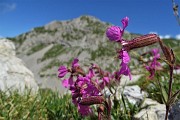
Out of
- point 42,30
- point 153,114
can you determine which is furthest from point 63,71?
point 42,30

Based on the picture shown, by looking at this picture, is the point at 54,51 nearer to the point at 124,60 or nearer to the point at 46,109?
the point at 46,109

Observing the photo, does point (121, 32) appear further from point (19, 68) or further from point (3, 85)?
point (19, 68)

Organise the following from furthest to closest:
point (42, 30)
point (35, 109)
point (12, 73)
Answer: point (42, 30), point (12, 73), point (35, 109)

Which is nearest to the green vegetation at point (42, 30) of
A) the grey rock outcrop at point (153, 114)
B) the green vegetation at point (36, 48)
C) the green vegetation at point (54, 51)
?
the green vegetation at point (36, 48)

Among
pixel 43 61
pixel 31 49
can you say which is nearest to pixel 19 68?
pixel 43 61

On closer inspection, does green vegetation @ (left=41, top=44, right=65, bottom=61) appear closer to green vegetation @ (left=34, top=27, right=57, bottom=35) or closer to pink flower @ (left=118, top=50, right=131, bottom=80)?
green vegetation @ (left=34, top=27, right=57, bottom=35)

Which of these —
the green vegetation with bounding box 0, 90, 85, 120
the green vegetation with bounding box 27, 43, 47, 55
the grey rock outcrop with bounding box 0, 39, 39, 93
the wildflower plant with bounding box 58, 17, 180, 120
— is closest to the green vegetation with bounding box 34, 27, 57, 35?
the green vegetation with bounding box 27, 43, 47, 55

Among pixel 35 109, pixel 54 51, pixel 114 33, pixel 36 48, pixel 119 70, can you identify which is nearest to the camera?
pixel 114 33
